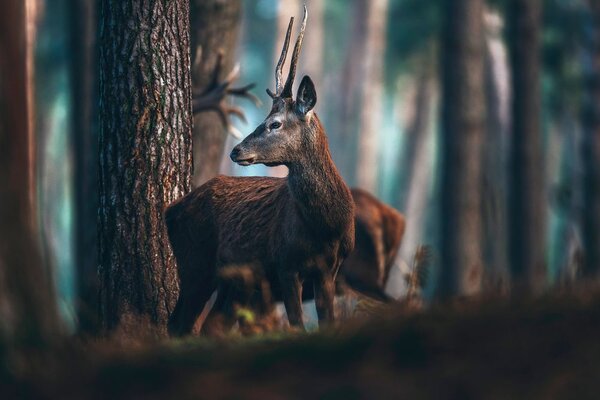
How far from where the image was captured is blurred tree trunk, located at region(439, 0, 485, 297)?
17359mm

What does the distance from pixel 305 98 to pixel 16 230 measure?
15.5 feet

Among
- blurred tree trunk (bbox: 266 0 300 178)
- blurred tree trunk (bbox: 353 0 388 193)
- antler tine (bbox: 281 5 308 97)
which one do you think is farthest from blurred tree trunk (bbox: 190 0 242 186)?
blurred tree trunk (bbox: 266 0 300 178)

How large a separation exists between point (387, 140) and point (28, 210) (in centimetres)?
7609

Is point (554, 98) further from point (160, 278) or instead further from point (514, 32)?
point (160, 278)

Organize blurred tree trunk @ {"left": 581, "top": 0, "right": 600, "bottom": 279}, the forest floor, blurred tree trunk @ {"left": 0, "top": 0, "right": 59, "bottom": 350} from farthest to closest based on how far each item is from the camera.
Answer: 1. blurred tree trunk @ {"left": 581, "top": 0, "right": 600, "bottom": 279}
2. blurred tree trunk @ {"left": 0, "top": 0, "right": 59, "bottom": 350}
3. the forest floor

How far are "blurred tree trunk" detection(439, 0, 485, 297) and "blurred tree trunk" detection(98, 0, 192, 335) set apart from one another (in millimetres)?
9619

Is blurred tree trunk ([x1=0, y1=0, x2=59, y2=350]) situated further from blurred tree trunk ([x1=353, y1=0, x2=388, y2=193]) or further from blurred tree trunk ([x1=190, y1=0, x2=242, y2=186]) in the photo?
blurred tree trunk ([x1=353, y1=0, x2=388, y2=193])

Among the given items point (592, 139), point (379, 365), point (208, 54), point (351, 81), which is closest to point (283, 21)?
point (351, 81)

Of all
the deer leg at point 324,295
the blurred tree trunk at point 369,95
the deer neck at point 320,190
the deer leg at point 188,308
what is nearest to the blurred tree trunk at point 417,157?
the blurred tree trunk at point 369,95

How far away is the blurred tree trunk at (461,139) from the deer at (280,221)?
333 inches

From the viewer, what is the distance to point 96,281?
28.0 feet

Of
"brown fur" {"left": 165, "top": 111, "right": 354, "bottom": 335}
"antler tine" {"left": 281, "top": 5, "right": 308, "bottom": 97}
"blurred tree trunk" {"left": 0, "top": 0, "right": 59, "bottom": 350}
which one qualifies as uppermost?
"antler tine" {"left": 281, "top": 5, "right": 308, "bottom": 97}

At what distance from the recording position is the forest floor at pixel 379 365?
13.3 ft

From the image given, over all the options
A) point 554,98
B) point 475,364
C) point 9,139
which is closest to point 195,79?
point 9,139
